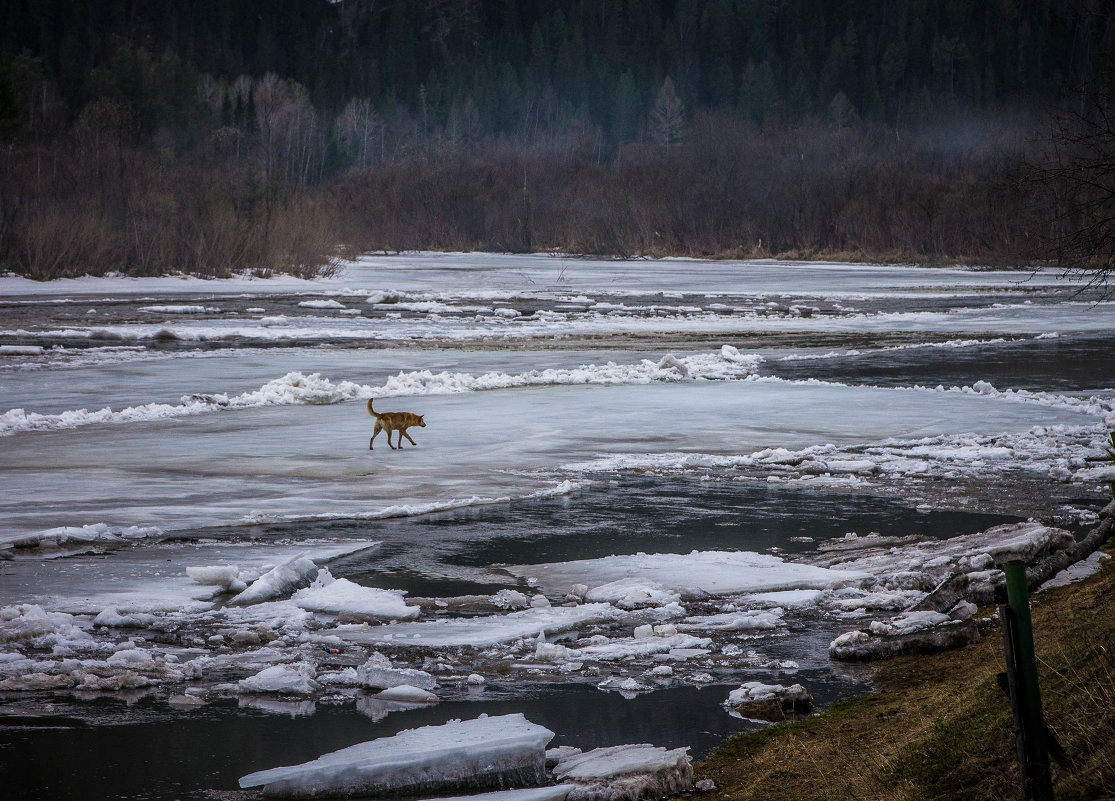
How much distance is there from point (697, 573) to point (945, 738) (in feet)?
11.5

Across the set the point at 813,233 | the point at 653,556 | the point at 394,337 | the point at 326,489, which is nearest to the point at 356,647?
the point at 653,556

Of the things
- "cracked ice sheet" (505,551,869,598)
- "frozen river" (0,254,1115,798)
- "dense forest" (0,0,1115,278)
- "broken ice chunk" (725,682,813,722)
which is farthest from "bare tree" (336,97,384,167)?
"broken ice chunk" (725,682,813,722)

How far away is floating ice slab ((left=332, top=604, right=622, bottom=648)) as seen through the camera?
21.6 ft

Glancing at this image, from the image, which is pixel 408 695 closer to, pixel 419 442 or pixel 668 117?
pixel 419 442

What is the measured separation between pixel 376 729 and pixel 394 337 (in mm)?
21685

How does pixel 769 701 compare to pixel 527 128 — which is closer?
pixel 769 701

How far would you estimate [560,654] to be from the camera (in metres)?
6.34

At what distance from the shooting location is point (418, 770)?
4.79m

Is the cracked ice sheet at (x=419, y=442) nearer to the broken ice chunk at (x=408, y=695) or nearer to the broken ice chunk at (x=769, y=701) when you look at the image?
the broken ice chunk at (x=408, y=695)

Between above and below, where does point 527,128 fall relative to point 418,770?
above

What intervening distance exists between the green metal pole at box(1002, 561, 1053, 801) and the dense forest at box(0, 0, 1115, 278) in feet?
48.2

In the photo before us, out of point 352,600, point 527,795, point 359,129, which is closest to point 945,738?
point 527,795

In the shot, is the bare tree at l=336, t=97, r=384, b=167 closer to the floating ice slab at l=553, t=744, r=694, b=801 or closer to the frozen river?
the frozen river

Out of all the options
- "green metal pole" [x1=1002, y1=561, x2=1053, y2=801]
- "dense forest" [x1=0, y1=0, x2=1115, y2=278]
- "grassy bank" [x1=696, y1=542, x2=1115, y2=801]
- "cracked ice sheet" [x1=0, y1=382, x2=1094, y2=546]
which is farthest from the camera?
"dense forest" [x1=0, y1=0, x2=1115, y2=278]
